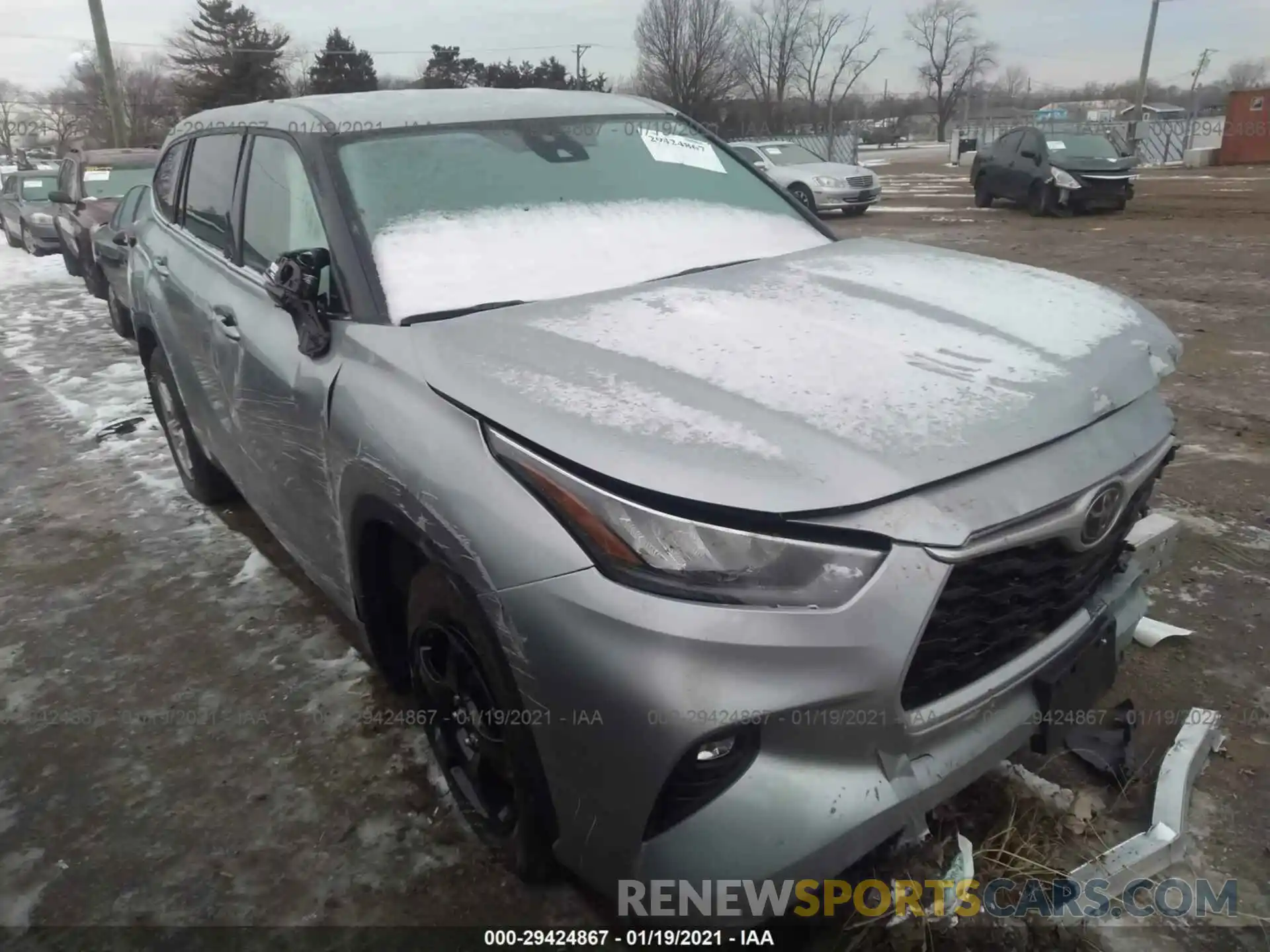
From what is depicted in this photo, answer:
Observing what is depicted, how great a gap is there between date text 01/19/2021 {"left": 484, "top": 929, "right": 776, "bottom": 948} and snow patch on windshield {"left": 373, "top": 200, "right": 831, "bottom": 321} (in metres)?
1.48

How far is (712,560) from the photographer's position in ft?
5.02

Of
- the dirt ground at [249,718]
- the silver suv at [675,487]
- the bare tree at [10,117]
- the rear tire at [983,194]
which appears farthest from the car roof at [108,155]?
the bare tree at [10,117]

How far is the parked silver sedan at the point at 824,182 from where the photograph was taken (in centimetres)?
1669

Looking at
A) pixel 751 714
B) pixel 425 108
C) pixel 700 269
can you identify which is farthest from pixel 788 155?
pixel 751 714

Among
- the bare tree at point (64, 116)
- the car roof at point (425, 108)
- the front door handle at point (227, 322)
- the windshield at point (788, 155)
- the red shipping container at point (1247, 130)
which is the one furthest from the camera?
the bare tree at point (64, 116)

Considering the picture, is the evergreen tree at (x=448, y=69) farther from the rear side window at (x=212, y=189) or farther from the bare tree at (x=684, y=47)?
the rear side window at (x=212, y=189)

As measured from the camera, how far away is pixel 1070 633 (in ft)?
6.15

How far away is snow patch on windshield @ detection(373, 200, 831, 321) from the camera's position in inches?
90.7

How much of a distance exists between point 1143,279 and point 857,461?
9348mm

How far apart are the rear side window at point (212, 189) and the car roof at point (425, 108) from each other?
12cm

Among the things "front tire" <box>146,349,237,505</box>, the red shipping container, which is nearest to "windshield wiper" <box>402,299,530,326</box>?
"front tire" <box>146,349,237,505</box>

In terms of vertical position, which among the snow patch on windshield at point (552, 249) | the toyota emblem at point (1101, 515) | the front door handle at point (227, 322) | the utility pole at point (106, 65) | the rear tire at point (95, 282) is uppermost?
the utility pole at point (106, 65)

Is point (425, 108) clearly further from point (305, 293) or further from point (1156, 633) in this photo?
point (1156, 633)

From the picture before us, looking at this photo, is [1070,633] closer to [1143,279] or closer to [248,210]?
[248,210]
